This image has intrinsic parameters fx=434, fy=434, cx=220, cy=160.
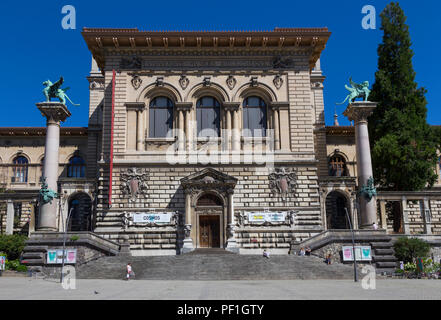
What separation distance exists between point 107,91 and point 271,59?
1316 cm

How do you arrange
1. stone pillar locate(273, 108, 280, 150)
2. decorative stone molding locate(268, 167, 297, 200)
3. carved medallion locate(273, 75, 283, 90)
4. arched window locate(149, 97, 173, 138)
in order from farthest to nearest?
1. carved medallion locate(273, 75, 283, 90)
2. arched window locate(149, 97, 173, 138)
3. stone pillar locate(273, 108, 280, 150)
4. decorative stone molding locate(268, 167, 297, 200)

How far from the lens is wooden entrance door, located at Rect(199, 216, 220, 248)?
3112 cm

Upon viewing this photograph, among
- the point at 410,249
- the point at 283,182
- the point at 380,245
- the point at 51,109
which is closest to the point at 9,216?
the point at 51,109

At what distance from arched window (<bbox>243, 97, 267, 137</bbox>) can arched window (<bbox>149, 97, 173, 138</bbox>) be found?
584 cm

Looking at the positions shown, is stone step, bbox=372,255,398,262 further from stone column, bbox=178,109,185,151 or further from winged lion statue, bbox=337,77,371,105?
stone column, bbox=178,109,185,151

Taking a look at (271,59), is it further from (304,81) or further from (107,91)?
(107,91)

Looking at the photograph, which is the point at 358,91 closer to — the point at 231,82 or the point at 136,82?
the point at 231,82

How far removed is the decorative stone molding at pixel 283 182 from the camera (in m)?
32.2

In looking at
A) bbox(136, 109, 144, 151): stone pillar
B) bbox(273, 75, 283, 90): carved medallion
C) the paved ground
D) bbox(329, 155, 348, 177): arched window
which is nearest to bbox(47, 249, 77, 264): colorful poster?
the paved ground

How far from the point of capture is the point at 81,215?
37.1 metres

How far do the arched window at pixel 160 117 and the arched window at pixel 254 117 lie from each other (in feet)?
19.2

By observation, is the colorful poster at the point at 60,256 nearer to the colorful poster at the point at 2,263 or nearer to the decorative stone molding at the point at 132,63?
the colorful poster at the point at 2,263

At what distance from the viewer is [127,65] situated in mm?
34156
